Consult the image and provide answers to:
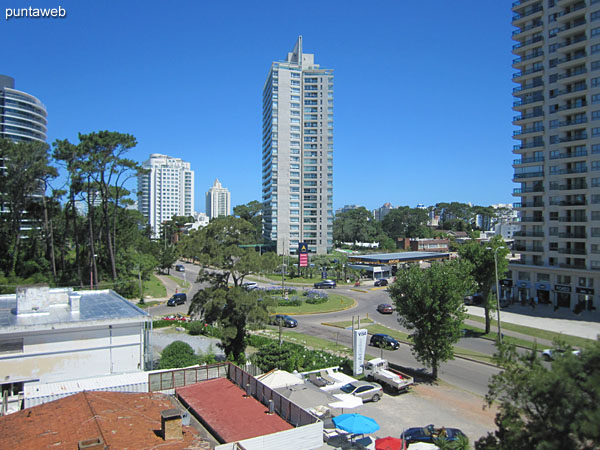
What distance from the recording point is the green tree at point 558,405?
7316 millimetres

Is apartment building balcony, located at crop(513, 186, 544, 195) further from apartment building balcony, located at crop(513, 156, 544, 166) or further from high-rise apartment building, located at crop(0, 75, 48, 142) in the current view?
high-rise apartment building, located at crop(0, 75, 48, 142)

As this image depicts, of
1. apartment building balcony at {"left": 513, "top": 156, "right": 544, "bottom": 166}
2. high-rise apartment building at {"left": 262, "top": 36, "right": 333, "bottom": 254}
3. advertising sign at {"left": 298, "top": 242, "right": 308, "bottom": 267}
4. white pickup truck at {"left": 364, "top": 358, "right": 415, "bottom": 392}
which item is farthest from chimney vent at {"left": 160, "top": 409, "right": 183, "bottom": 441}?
high-rise apartment building at {"left": 262, "top": 36, "right": 333, "bottom": 254}

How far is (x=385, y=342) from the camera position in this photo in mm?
32656

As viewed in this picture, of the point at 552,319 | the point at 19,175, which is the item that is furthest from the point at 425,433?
the point at 19,175

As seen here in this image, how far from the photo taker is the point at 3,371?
18.0 metres

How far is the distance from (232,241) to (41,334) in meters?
11.2

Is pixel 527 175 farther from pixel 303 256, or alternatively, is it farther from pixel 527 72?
pixel 303 256

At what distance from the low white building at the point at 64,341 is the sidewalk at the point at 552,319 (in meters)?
32.6

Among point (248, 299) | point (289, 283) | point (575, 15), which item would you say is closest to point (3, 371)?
point (248, 299)

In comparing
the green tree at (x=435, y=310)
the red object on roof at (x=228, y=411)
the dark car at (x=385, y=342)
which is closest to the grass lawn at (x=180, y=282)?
the dark car at (x=385, y=342)

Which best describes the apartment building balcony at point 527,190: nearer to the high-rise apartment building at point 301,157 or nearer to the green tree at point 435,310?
the green tree at point 435,310

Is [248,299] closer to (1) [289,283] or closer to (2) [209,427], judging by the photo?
(2) [209,427]

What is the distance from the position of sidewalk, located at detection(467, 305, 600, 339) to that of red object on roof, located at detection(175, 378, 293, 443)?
94.2 feet

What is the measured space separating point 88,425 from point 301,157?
310 ft
